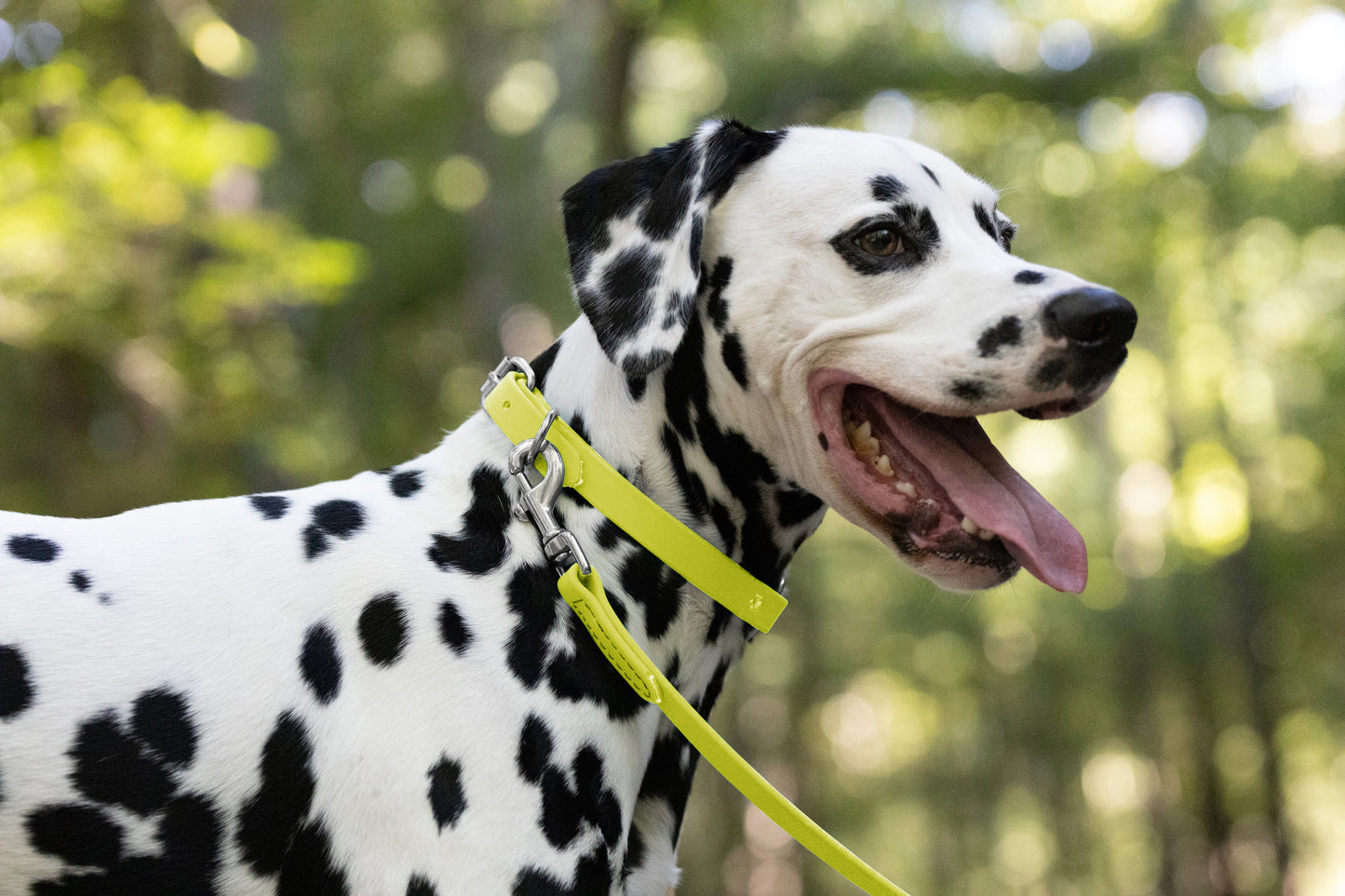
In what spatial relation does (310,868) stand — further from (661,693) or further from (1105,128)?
(1105,128)

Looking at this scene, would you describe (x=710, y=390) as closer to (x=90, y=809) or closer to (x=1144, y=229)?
(x=90, y=809)

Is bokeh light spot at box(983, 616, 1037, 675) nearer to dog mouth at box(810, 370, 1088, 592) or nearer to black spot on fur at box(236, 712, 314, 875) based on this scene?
dog mouth at box(810, 370, 1088, 592)

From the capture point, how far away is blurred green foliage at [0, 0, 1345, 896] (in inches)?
299

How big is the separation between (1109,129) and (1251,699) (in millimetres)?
10147

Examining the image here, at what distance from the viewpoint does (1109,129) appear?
17.6 metres

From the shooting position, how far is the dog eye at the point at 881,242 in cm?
260

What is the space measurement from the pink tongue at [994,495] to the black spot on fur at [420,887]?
141 cm

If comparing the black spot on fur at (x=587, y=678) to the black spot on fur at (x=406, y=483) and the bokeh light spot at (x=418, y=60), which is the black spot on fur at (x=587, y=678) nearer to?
the black spot on fur at (x=406, y=483)

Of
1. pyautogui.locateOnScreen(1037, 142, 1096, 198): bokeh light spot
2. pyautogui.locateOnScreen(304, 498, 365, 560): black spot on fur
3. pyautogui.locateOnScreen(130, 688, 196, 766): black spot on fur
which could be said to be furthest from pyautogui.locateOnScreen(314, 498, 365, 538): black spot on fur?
pyautogui.locateOnScreen(1037, 142, 1096, 198): bokeh light spot

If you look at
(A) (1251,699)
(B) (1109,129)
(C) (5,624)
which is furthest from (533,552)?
(A) (1251,699)

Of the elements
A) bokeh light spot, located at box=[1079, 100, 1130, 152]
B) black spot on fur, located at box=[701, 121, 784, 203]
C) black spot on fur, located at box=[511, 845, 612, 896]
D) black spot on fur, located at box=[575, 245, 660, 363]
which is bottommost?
bokeh light spot, located at box=[1079, 100, 1130, 152]

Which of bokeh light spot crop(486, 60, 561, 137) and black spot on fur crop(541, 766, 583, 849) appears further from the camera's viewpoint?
bokeh light spot crop(486, 60, 561, 137)

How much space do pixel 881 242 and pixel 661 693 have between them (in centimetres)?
121

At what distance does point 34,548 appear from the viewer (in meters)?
2.23
